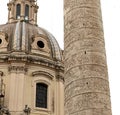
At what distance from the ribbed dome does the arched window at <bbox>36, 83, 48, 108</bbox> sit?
2148 mm

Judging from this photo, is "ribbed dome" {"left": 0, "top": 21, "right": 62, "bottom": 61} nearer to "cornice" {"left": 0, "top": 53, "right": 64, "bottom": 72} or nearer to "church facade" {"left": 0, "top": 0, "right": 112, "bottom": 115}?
"church facade" {"left": 0, "top": 0, "right": 112, "bottom": 115}

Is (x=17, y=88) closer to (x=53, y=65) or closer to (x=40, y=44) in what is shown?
(x=53, y=65)

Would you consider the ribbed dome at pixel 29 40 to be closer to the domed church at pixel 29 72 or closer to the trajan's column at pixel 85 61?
the domed church at pixel 29 72

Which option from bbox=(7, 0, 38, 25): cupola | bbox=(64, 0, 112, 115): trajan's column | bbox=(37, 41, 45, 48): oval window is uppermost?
bbox=(7, 0, 38, 25): cupola

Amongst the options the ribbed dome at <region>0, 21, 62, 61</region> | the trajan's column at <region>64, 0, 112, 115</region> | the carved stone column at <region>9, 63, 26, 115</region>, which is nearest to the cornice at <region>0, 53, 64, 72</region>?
the carved stone column at <region>9, 63, 26, 115</region>

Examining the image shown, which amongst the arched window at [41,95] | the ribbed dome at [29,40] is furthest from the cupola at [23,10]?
the arched window at [41,95]

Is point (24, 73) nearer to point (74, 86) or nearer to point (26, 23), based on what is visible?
point (26, 23)

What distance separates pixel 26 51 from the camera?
26703 millimetres

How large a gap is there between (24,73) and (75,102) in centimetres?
1304

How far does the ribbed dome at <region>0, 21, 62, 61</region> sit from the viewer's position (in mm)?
27052

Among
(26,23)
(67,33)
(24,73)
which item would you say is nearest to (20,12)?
(26,23)

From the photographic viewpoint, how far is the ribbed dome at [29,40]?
88.8ft

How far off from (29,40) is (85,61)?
14712mm

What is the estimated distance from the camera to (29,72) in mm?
25875
